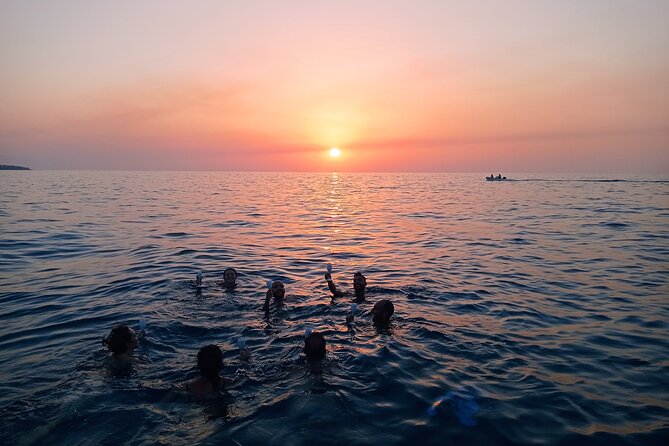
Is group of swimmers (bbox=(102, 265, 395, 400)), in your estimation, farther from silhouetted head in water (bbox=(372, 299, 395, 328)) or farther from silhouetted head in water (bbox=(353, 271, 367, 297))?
silhouetted head in water (bbox=(353, 271, 367, 297))

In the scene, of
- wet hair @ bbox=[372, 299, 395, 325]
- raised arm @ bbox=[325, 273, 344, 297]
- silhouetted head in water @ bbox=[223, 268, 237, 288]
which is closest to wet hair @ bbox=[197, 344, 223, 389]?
wet hair @ bbox=[372, 299, 395, 325]

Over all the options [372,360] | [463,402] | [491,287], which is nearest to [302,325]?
[372,360]

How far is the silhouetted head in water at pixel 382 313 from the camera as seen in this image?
405 inches

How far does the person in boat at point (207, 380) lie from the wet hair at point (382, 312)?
4.46 meters

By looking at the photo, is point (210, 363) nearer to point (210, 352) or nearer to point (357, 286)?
point (210, 352)

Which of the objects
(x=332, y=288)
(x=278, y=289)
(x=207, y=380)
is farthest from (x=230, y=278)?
(x=207, y=380)

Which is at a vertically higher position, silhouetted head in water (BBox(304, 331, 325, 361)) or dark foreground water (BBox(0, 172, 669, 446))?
silhouetted head in water (BBox(304, 331, 325, 361))

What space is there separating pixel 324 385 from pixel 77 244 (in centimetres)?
1902

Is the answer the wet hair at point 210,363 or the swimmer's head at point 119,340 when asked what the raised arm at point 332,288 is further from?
the swimmer's head at point 119,340

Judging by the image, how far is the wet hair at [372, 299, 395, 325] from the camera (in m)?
10.3

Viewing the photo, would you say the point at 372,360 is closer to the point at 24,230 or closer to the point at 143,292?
the point at 143,292

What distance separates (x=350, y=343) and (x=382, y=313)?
1.35 metres

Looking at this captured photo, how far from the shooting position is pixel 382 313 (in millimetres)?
10305

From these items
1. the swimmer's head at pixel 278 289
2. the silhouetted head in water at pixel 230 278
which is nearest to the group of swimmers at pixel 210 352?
the swimmer's head at pixel 278 289
